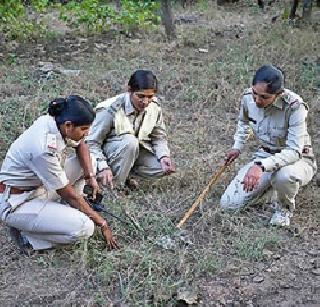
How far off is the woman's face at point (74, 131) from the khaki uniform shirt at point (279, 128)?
117 centimetres

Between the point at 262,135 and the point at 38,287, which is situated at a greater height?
the point at 262,135

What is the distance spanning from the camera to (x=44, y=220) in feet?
11.8

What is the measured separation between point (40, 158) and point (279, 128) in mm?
1620

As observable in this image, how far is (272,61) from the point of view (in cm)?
740

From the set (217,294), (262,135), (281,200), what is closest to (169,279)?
(217,294)

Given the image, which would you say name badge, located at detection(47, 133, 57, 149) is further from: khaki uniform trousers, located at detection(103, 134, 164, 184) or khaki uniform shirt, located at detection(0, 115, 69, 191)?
khaki uniform trousers, located at detection(103, 134, 164, 184)

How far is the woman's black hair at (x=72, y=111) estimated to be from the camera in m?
3.34

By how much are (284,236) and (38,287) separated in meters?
1.52

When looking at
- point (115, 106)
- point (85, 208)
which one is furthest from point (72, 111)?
point (115, 106)

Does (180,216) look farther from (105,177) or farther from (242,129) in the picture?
(242,129)

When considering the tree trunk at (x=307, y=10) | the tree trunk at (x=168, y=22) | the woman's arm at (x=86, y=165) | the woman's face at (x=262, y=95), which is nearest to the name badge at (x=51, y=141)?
the woman's arm at (x=86, y=165)

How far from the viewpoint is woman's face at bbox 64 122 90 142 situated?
133 inches

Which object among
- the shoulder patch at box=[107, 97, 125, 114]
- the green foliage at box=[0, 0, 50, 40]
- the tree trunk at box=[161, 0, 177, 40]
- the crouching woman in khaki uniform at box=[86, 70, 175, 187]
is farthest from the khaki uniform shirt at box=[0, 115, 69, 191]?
the tree trunk at box=[161, 0, 177, 40]

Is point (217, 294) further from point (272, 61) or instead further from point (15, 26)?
point (15, 26)
